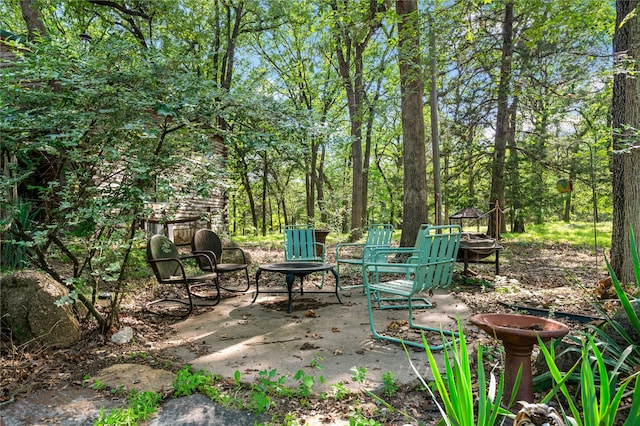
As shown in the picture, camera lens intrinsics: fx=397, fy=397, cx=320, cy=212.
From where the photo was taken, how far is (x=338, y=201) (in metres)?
18.5

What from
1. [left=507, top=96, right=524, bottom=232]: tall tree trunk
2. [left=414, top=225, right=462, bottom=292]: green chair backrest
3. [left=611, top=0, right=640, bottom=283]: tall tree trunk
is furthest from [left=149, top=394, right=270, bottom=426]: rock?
[left=507, top=96, right=524, bottom=232]: tall tree trunk

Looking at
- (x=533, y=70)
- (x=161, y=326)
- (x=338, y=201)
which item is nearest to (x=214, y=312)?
(x=161, y=326)

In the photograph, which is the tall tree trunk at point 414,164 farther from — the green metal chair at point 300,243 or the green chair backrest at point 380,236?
the green metal chair at point 300,243

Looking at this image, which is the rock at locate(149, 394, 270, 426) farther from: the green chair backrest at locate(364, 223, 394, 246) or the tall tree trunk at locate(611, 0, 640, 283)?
the tall tree trunk at locate(611, 0, 640, 283)

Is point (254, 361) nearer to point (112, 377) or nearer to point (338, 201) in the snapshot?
point (112, 377)

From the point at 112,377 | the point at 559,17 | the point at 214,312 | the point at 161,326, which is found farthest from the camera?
the point at 559,17

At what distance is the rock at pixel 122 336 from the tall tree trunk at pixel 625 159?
508 cm

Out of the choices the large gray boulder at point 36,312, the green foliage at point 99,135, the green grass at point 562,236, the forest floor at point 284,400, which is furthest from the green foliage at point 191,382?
the green grass at point 562,236

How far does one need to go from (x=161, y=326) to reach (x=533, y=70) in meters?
9.52

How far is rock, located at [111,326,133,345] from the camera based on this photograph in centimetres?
339

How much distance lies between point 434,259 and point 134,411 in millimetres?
2505

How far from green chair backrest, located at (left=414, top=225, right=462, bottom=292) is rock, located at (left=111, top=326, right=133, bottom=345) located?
2.52 metres

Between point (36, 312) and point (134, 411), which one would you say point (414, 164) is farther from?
point (134, 411)

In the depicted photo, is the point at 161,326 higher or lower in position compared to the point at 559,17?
lower
